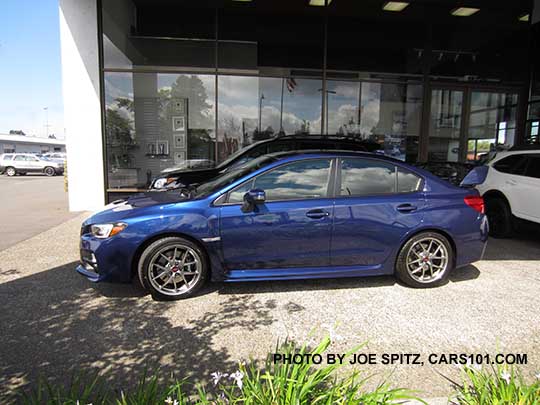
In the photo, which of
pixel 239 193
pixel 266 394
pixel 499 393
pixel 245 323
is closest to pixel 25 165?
pixel 239 193

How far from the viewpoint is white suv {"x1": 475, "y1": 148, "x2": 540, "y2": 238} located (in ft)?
20.5

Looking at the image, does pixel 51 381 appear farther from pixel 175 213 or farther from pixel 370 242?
pixel 370 242

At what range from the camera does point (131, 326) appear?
11.0 ft

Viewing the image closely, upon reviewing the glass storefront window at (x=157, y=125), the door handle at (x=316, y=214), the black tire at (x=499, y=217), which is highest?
the glass storefront window at (x=157, y=125)

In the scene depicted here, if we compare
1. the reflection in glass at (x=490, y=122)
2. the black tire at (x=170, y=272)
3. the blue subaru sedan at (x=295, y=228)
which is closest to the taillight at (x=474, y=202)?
the blue subaru sedan at (x=295, y=228)

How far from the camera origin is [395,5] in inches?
403

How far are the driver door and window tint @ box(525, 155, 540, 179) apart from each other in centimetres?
433

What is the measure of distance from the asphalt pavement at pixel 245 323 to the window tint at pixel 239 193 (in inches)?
41.2

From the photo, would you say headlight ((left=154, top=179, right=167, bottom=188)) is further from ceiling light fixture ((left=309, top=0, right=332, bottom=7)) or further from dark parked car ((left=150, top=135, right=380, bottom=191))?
ceiling light fixture ((left=309, top=0, right=332, bottom=7))

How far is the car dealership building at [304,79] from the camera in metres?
10.2

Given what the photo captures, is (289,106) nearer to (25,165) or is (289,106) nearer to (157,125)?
(157,125)

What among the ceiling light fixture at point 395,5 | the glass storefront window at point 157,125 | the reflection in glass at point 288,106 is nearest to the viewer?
the ceiling light fixture at point 395,5

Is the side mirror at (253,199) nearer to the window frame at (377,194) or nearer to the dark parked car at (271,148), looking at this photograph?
the window frame at (377,194)

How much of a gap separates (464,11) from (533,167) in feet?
21.3
